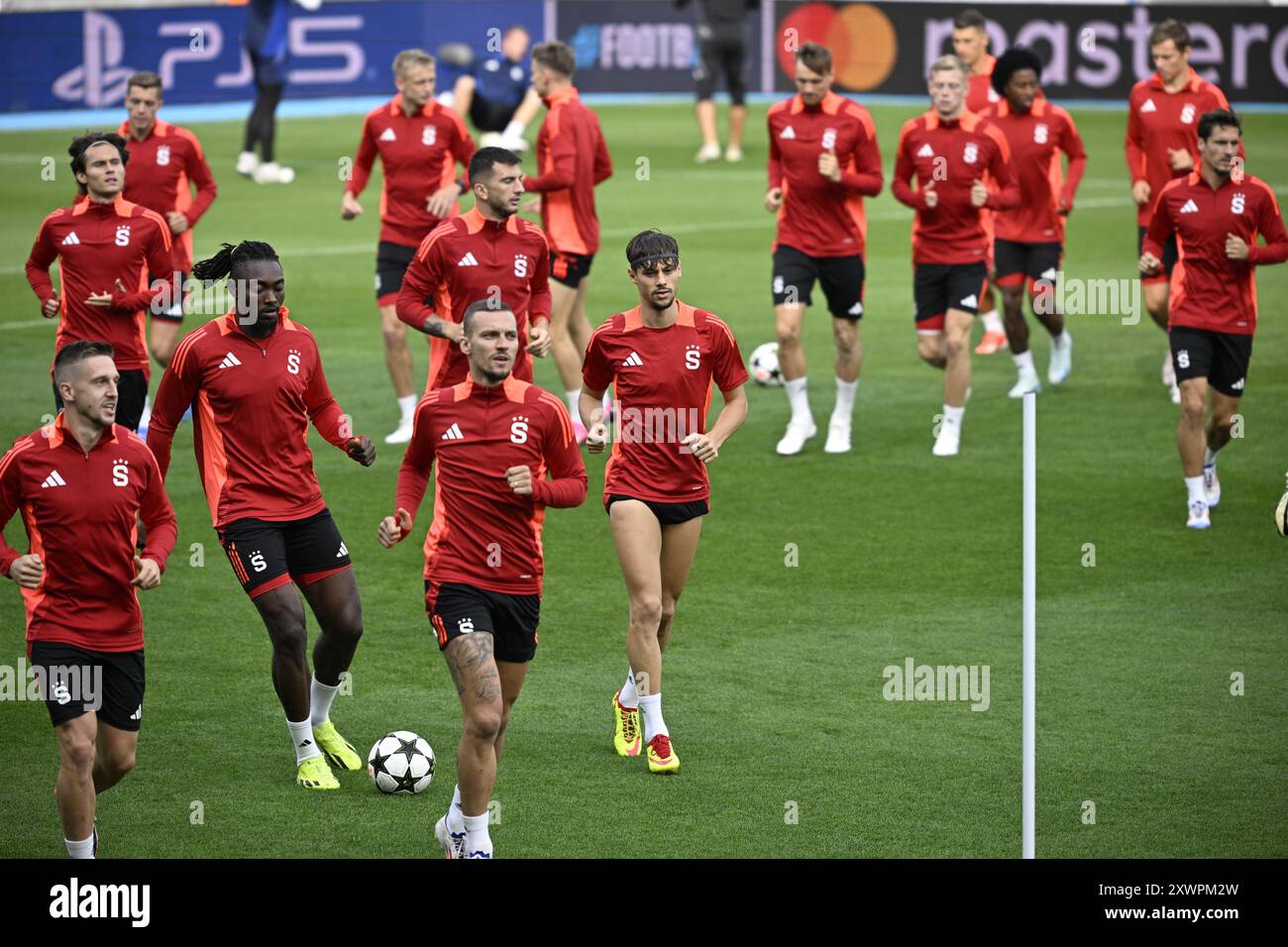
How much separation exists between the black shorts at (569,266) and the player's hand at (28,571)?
25.3 feet

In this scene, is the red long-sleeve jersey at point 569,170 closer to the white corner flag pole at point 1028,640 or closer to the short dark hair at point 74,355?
the short dark hair at point 74,355

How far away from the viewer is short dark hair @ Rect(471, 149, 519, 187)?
36.1ft

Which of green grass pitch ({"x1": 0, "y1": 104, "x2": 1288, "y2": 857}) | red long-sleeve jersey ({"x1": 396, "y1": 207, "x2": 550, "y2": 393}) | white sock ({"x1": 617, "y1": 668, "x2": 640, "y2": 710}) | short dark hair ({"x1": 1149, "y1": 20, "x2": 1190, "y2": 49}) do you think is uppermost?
short dark hair ({"x1": 1149, "y1": 20, "x2": 1190, "y2": 49})

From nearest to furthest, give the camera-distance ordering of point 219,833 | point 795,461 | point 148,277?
point 219,833 → point 148,277 → point 795,461

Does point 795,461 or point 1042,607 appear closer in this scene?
point 1042,607

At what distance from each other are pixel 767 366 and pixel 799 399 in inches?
79.6

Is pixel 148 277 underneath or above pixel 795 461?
above

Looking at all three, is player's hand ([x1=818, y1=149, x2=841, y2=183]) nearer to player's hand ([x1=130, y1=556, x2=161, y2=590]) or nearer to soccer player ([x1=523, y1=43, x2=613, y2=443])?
soccer player ([x1=523, y1=43, x2=613, y2=443])

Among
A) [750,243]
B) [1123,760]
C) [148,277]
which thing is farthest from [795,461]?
[750,243]

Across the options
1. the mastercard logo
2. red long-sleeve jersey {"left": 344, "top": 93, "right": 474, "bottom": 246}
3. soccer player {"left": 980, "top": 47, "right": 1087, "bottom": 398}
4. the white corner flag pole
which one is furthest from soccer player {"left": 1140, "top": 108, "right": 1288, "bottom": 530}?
the mastercard logo

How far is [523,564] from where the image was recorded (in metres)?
7.76

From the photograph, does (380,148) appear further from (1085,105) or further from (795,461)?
(1085,105)

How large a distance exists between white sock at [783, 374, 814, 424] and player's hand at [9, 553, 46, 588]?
8152 millimetres

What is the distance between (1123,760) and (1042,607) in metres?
2.31
